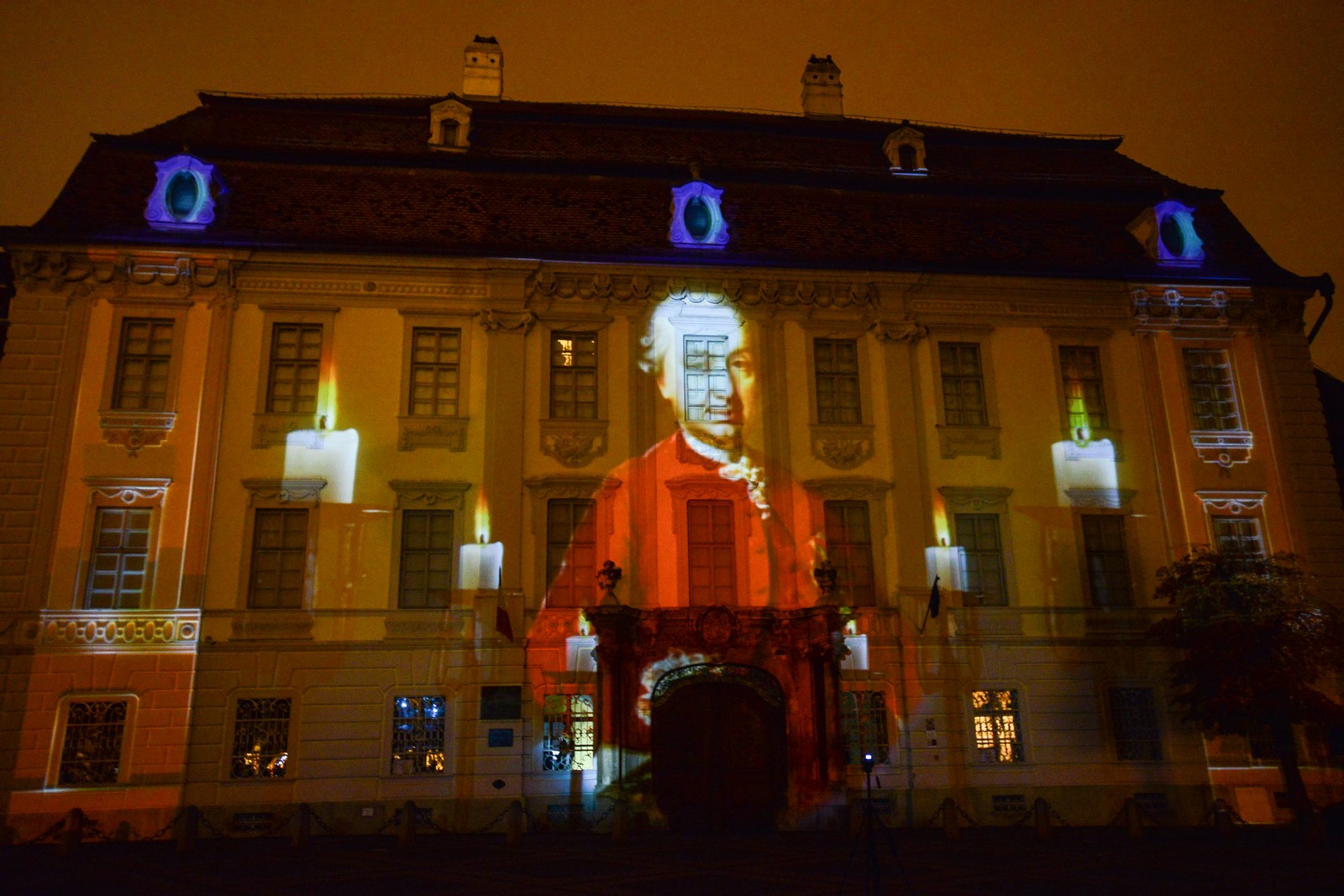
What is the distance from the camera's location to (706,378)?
24.0 meters

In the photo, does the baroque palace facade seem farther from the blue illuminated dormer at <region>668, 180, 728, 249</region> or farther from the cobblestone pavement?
the cobblestone pavement

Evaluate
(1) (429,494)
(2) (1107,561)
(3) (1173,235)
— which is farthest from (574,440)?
(3) (1173,235)

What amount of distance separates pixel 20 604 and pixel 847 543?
55.4 ft

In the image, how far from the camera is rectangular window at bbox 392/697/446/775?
2102cm

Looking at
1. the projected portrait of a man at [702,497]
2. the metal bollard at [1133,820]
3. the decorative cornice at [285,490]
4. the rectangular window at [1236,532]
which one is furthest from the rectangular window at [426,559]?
the rectangular window at [1236,532]

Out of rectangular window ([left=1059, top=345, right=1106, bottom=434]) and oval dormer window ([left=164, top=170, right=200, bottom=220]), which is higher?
oval dormer window ([left=164, top=170, right=200, bottom=220])

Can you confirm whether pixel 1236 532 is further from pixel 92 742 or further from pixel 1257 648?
pixel 92 742

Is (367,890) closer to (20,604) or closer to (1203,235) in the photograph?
(20,604)

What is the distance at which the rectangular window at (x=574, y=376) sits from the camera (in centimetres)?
2347

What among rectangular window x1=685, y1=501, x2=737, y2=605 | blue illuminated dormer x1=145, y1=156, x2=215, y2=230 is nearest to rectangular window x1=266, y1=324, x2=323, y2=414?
blue illuminated dormer x1=145, y1=156, x2=215, y2=230

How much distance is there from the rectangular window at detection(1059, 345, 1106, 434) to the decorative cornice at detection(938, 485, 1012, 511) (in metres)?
2.53

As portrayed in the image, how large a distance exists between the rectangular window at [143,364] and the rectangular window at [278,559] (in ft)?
11.2

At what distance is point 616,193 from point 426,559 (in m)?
10.00

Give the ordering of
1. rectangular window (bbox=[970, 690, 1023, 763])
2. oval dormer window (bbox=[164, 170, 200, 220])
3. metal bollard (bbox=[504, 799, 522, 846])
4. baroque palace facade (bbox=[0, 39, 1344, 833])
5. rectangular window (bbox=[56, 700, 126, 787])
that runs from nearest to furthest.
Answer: metal bollard (bbox=[504, 799, 522, 846])
rectangular window (bbox=[56, 700, 126, 787])
baroque palace facade (bbox=[0, 39, 1344, 833])
rectangular window (bbox=[970, 690, 1023, 763])
oval dormer window (bbox=[164, 170, 200, 220])
